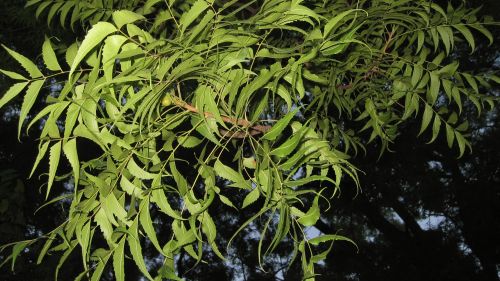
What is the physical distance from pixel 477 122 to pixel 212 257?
11.9 feet

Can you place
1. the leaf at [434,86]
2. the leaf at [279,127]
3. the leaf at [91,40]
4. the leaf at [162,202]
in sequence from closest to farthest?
1. the leaf at [91,40]
2. the leaf at [279,127]
3. the leaf at [162,202]
4. the leaf at [434,86]

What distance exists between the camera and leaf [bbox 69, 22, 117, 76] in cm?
49

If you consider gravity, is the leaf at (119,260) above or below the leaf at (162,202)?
below

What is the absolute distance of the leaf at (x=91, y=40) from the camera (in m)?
0.49

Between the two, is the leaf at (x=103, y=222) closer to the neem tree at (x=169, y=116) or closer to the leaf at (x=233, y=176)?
the neem tree at (x=169, y=116)

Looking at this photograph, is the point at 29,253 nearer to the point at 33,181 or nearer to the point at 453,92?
the point at 33,181

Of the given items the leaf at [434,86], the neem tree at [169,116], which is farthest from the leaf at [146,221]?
the leaf at [434,86]

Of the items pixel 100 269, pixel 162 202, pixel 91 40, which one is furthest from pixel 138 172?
pixel 91 40

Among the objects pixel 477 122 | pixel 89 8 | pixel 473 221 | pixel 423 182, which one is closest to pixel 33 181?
pixel 89 8

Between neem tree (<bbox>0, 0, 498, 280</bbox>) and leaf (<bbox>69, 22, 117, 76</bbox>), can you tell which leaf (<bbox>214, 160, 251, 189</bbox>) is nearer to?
neem tree (<bbox>0, 0, 498, 280</bbox>)

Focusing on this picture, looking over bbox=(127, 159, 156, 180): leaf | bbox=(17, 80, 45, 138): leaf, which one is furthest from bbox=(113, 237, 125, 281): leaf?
bbox=(17, 80, 45, 138): leaf

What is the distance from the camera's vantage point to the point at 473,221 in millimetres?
4594

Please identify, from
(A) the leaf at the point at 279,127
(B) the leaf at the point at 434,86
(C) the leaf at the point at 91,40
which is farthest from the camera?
(B) the leaf at the point at 434,86

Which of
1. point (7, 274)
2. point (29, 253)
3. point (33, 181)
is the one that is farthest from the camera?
point (33, 181)
